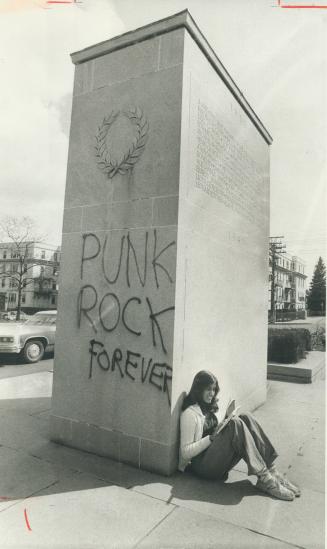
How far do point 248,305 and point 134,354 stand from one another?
2.61 meters

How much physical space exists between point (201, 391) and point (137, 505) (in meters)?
1.16

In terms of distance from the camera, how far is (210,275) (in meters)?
4.66

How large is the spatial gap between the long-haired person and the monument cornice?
12.1ft

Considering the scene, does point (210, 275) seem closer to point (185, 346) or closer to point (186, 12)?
point (185, 346)

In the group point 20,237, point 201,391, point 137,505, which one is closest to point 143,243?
point 201,391

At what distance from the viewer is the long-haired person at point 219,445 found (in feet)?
11.0

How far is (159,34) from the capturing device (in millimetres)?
4191

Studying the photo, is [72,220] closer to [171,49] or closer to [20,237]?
[171,49]

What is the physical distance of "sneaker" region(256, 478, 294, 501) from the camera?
3346mm

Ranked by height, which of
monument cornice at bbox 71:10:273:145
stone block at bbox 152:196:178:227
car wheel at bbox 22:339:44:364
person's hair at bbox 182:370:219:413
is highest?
monument cornice at bbox 71:10:273:145

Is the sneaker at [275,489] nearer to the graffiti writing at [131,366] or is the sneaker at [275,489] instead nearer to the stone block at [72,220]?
the graffiti writing at [131,366]

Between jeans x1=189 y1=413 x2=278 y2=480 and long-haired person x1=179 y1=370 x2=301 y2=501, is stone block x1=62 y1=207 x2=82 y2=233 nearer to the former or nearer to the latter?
long-haired person x1=179 y1=370 x2=301 y2=501

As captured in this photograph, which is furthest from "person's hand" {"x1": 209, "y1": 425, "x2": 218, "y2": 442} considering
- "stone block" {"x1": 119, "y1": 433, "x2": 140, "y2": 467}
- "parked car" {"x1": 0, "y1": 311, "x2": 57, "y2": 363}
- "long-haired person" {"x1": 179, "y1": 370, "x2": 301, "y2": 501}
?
"parked car" {"x1": 0, "y1": 311, "x2": 57, "y2": 363}

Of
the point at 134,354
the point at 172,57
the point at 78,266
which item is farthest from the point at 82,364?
the point at 172,57
